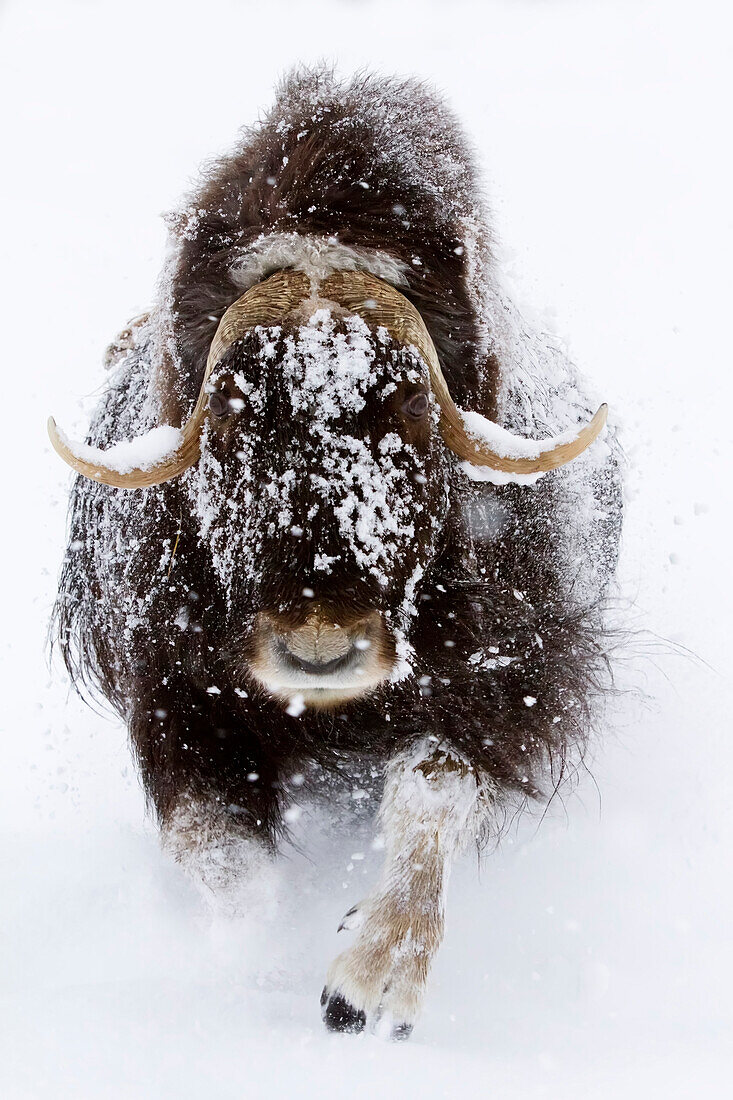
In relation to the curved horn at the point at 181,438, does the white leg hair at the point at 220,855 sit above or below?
below

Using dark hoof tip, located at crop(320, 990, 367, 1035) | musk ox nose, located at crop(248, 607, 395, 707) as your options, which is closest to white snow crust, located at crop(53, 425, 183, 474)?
musk ox nose, located at crop(248, 607, 395, 707)

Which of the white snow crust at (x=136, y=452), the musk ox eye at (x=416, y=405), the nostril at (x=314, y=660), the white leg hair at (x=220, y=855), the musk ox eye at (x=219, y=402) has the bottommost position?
the white leg hair at (x=220, y=855)

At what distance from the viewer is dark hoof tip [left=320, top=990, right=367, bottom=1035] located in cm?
192

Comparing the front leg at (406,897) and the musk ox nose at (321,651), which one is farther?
the front leg at (406,897)

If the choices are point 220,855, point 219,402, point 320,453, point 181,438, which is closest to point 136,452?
point 181,438

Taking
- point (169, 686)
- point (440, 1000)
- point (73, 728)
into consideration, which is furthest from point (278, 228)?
point (73, 728)

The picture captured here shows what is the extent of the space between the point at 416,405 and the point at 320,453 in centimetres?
20

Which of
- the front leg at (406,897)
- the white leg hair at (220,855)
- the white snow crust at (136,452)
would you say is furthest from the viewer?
the white leg hair at (220,855)

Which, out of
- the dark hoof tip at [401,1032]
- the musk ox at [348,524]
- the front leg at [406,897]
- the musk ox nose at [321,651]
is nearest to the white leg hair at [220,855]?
the musk ox at [348,524]

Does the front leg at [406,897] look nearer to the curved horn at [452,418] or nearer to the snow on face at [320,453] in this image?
the snow on face at [320,453]

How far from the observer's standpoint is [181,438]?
6.16 feet

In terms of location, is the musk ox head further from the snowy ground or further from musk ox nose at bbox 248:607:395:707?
the snowy ground

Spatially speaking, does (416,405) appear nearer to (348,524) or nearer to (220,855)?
(348,524)

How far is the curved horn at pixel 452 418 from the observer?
5.73ft
